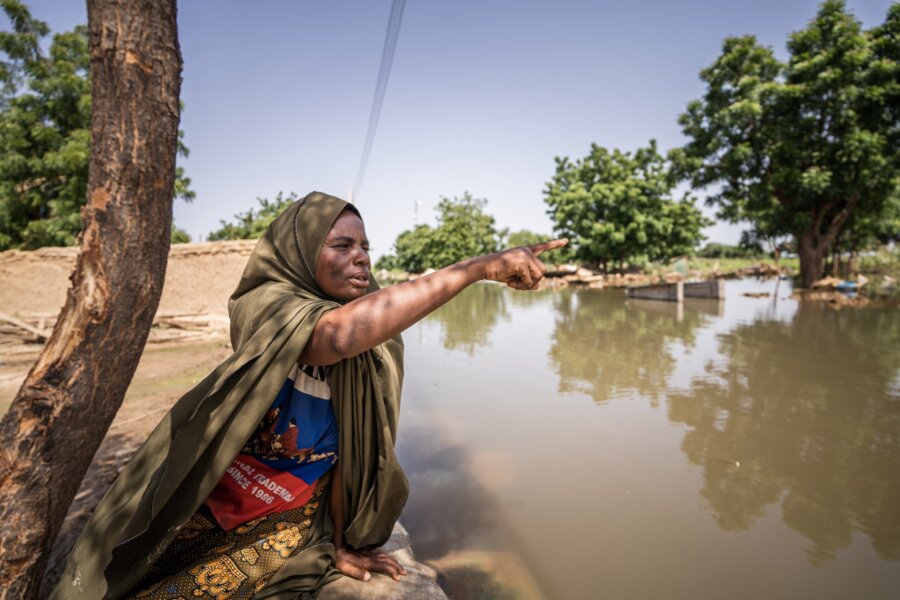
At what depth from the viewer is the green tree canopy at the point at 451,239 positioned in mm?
44906

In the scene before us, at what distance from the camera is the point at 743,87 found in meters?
19.4

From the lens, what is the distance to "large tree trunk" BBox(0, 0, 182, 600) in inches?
55.9

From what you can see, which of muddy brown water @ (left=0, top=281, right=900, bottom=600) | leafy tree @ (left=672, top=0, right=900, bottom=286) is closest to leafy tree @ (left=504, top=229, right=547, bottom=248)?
leafy tree @ (left=672, top=0, right=900, bottom=286)

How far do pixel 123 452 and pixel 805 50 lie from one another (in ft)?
84.3

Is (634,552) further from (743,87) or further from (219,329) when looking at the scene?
(743,87)

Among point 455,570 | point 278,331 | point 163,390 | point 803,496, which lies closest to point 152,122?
point 278,331

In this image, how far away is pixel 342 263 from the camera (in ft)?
4.97

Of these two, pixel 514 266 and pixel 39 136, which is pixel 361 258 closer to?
pixel 514 266

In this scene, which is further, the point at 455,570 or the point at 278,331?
the point at 455,570

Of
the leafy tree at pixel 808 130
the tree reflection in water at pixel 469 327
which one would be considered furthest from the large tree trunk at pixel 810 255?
the tree reflection in water at pixel 469 327

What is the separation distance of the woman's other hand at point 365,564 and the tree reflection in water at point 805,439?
2.14 m

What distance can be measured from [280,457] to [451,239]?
44.0 m

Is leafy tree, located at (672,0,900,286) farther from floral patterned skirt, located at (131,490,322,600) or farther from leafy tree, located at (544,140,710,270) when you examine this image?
floral patterned skirt, located at (131,490,322,600)

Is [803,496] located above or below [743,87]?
below
